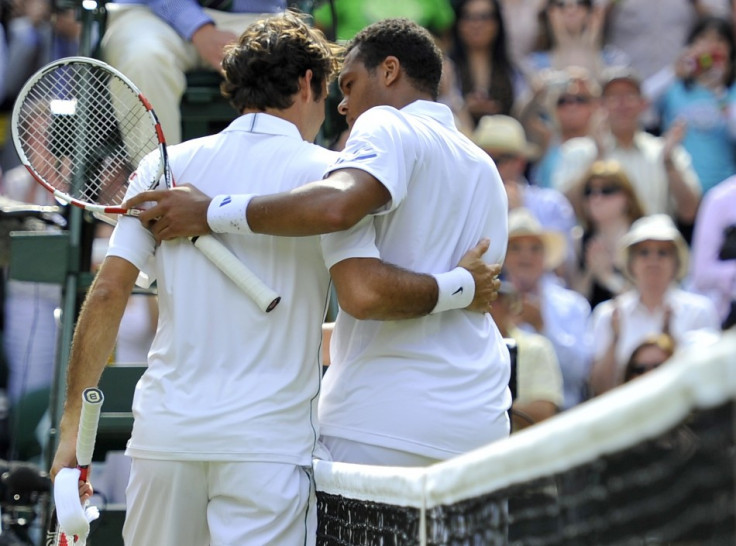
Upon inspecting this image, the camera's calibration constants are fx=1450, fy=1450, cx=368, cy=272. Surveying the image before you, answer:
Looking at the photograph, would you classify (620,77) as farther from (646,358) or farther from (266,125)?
(266,125)

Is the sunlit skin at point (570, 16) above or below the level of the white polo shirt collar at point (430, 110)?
below

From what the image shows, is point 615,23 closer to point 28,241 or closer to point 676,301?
point 676,301

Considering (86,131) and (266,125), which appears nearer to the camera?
(266,125)

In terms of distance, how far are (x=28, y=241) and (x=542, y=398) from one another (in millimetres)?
2854

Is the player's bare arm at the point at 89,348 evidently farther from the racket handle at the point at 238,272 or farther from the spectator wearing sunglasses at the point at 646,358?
the spectator wearing sunglasses at the point at 646,358

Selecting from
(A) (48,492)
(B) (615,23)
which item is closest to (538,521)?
(A) (48,492)

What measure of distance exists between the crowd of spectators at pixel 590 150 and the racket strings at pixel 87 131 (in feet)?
10.0

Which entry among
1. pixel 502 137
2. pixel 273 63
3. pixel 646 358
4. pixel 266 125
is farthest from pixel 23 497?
pixel 502 137

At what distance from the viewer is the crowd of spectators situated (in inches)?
320

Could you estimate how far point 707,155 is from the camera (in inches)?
388

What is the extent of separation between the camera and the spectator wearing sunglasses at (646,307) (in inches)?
316

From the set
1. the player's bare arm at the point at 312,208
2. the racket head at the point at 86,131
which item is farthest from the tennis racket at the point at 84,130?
the player's bare arm at the point at 312,208

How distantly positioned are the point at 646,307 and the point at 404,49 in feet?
14.5

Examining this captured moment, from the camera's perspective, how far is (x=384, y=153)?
377 centimetres
